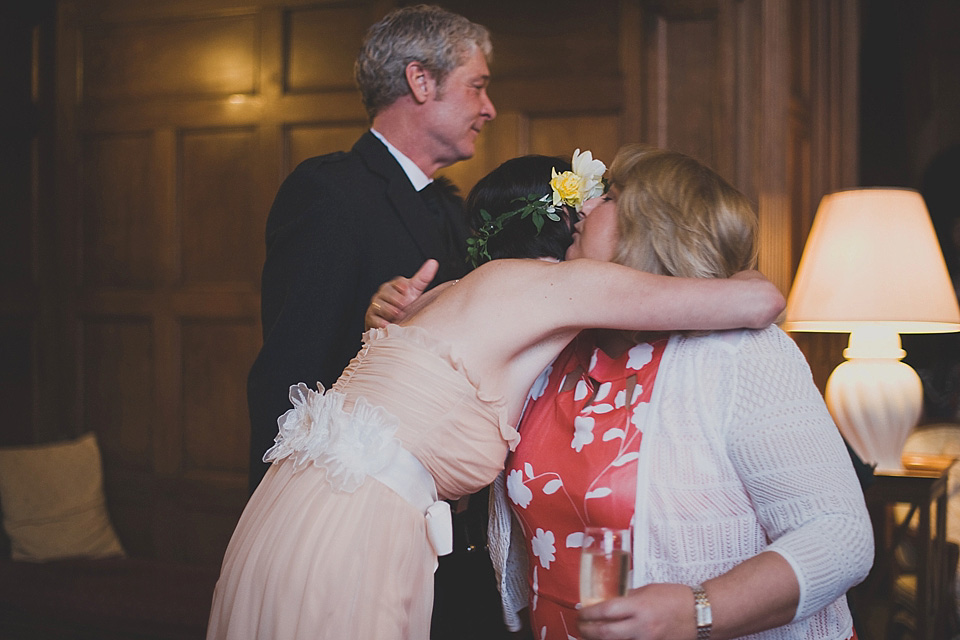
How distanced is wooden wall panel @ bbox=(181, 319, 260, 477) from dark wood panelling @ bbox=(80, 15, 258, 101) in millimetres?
1082

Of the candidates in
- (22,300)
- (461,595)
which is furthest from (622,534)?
(22,300)

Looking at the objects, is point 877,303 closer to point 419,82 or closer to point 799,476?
point 419,82

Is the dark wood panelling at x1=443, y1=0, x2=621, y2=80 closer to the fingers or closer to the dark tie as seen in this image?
the dark tie

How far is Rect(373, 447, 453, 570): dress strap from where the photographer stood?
4.70ft

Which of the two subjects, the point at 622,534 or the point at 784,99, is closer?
the point at 622,534

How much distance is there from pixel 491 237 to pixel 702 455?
626mm

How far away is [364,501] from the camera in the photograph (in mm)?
1397

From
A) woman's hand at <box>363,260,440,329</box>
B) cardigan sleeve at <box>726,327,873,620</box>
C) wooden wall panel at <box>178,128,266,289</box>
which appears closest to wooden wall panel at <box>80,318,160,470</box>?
wooden wall panel at <box>178,128,266,289</box>

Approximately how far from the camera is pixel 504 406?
1503 mm

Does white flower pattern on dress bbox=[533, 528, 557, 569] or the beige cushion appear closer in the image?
white flower pattern on dress bbox=[533, 528, 557, 569]

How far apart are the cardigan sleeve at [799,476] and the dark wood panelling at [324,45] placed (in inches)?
108

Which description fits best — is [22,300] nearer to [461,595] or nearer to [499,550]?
[461,595]

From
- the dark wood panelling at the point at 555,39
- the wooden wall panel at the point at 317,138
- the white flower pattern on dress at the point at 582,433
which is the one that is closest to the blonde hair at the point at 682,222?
the white flower pattern on dress at the point at 582,433

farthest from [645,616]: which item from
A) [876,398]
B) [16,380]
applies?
[16,380]
